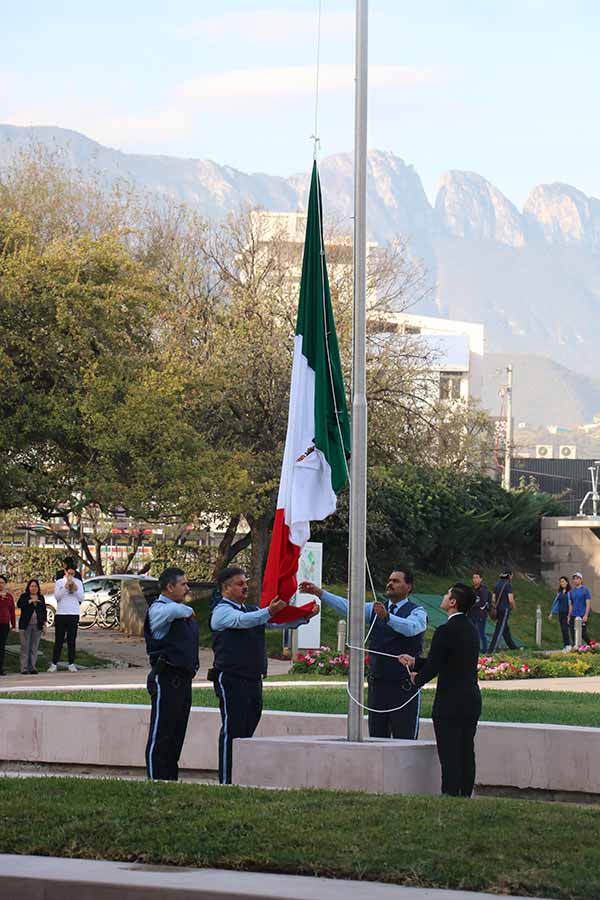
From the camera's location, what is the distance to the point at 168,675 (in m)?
10.8

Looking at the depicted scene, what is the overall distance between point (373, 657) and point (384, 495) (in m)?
32.2

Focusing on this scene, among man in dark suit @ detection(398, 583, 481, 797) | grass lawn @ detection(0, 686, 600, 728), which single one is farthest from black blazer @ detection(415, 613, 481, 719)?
grass lawn @ detection(0, 686, 600, 728)

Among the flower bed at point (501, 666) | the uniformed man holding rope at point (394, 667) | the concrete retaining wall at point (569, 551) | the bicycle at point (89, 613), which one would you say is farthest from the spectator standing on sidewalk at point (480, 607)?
the concrete retaining wall at point (569, 551)

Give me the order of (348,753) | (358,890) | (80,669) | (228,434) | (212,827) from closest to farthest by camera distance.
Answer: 1. (358,890)
2. (212,827)
3. (348,753)
4. (80,669)
5. (228,434)

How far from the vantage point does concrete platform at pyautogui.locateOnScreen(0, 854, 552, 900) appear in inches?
261

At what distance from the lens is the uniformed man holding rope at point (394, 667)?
1160cm

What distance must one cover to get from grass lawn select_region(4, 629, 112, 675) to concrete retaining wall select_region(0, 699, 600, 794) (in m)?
11.5

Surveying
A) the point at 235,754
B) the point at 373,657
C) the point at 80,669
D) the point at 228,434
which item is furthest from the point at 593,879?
the point at 228,434

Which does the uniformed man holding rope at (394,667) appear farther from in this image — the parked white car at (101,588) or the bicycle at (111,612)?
the bicycle at (111,612)

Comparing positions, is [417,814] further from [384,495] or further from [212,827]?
[384,495]

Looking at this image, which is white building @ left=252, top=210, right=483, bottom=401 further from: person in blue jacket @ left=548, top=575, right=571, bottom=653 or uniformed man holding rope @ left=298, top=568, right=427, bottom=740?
uniformed man holding rope @ left=298, top=568, right=427, bottom=740

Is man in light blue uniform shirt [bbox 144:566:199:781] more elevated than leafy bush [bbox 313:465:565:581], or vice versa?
leafy bush [bbox 313:465:565:581]

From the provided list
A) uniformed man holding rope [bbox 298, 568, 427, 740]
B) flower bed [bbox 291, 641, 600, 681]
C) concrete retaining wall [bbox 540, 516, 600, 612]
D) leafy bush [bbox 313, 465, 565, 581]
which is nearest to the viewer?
uniformed man holding rope [bbox 298, 568, 427, 740]

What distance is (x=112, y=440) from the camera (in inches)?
1132
